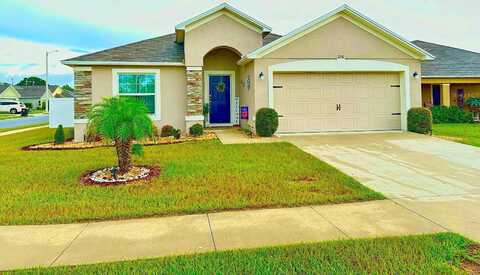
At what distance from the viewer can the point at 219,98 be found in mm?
16609

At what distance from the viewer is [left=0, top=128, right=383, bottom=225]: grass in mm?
5152

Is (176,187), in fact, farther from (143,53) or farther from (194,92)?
(143,53)

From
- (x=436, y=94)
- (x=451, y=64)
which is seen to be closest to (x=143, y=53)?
(x=436, y=94)

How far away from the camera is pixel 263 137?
12.6m

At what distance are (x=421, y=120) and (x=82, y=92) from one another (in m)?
13.7

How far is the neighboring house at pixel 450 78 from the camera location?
64.3 feet

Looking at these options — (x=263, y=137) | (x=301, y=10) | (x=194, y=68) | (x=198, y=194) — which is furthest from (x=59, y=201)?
(x=301, y=10)

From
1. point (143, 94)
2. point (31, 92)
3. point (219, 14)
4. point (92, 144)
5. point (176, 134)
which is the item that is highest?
point (31, 92)

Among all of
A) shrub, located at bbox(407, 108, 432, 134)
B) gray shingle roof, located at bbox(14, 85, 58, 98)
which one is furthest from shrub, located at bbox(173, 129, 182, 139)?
gray shingle roof, located at bbox(14, 85, 58, 98)

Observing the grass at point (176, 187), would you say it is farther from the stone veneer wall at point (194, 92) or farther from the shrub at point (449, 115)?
the shrub at point (449, 115)

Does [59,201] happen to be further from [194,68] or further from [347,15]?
[347,15]

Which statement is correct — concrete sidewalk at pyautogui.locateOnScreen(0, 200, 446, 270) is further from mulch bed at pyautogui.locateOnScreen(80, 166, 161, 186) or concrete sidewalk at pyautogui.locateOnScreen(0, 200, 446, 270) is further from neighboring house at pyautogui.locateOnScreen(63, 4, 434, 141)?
neighboring house at pyautogui.locateOnScreen(63, 4, 434, 141)

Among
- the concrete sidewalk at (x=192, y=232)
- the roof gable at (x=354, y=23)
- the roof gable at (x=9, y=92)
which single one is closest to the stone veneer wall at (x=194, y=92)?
the roof gable at (x=354, y=23)

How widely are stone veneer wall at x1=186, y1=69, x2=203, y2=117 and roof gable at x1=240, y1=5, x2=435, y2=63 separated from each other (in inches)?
83.3
